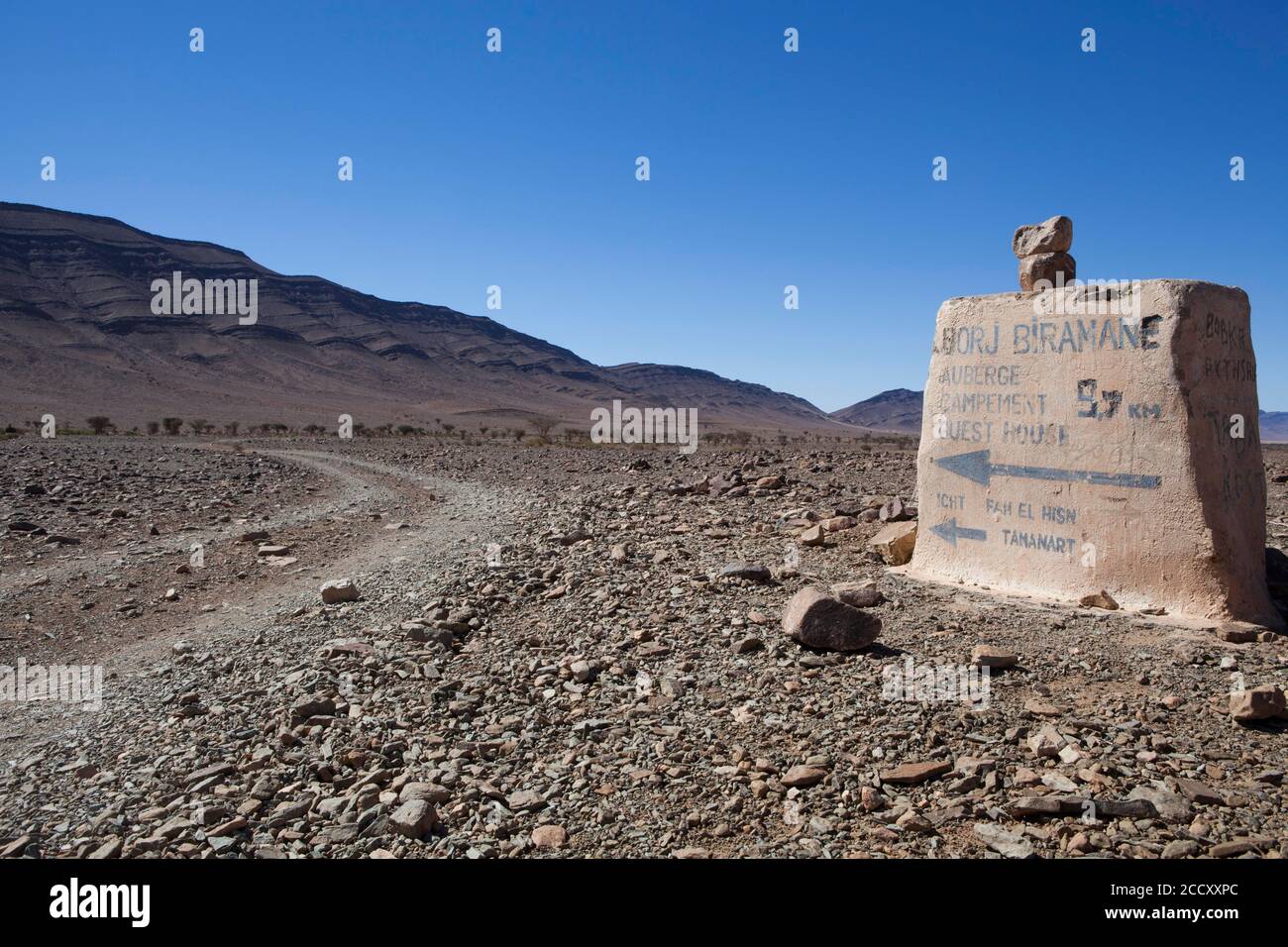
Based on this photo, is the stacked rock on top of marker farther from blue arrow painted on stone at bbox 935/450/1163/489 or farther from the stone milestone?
blue arrow painted on stone at bbox 935/450/1163/489

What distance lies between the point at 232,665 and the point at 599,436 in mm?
36118

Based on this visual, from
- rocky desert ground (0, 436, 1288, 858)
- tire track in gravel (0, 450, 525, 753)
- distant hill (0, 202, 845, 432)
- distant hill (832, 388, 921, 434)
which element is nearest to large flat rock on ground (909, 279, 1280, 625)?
rocky desert ground (0, 436, 1288, 858)

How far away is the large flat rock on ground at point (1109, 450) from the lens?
5715 mm

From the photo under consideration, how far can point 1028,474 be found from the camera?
650 cm

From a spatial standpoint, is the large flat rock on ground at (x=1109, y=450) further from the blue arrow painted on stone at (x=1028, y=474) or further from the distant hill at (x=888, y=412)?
the distant hill at (x=888, y=412)

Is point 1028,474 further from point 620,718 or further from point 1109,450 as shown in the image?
point 620,718

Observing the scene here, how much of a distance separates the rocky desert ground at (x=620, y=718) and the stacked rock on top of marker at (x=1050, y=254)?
2.64 metres

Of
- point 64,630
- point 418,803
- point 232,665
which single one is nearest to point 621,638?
point 418,803

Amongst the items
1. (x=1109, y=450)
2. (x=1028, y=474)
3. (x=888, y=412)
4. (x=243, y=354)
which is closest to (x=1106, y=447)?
(x=1109, y=450)

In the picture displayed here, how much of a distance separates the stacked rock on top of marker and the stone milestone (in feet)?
0.05

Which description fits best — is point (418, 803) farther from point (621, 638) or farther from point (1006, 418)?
point (1006, 418)

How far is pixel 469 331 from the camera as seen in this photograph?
404 ft

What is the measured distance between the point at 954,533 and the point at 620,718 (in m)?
3.64

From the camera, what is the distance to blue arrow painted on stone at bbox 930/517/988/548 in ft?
22.5
